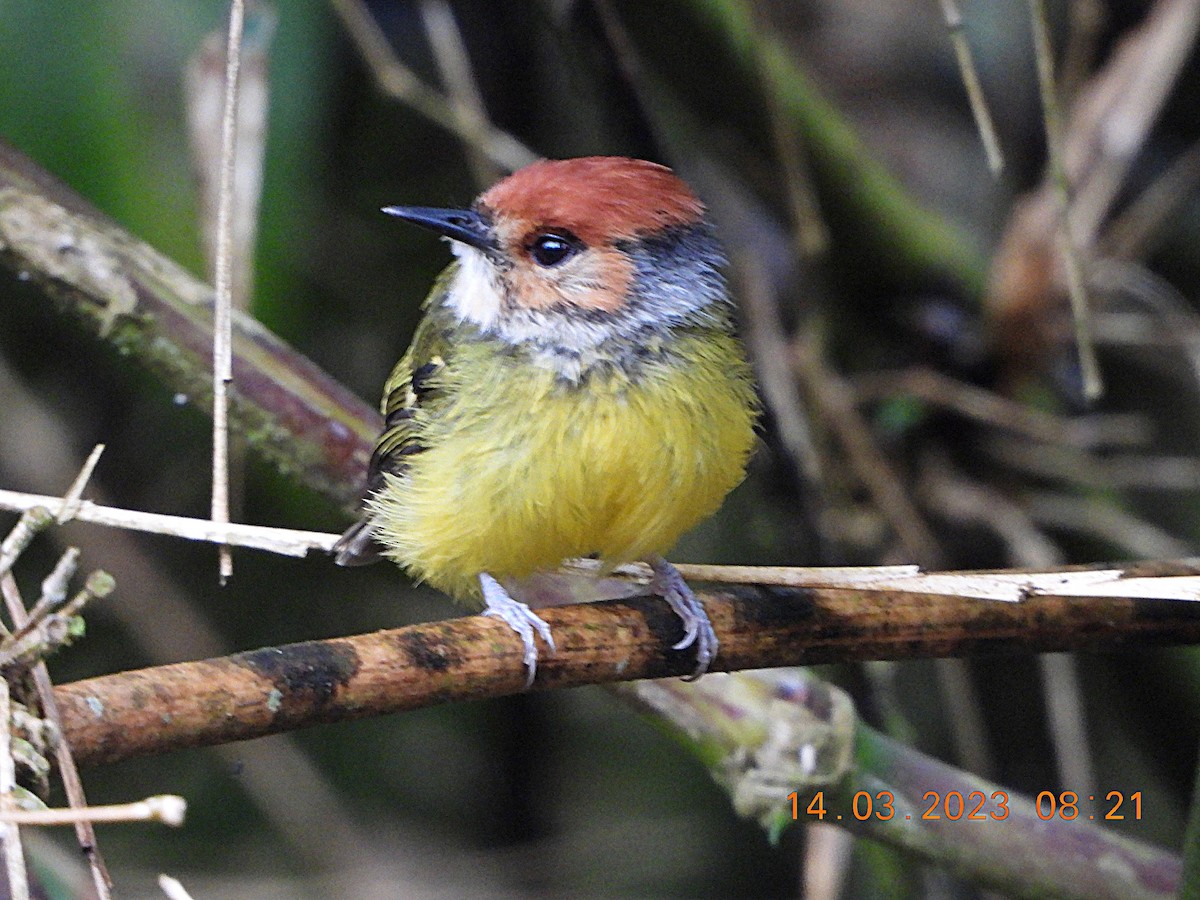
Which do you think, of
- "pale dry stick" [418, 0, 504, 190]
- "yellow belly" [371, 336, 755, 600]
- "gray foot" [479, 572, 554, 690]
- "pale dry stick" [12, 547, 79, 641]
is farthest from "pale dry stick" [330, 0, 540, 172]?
"pale dry stick" [12, 547, 79, 641]

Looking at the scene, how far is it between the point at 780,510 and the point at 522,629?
1975 mm

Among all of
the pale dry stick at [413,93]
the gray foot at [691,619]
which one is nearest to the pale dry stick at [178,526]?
the gray foot at [691,619]

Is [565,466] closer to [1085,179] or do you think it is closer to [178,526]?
[178,526]

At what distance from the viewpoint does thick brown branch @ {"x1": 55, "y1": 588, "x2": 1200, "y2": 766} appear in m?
1.47

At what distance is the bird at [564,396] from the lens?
2340 millimetres

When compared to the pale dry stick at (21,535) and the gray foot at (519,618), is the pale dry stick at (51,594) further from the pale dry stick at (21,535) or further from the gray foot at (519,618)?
the gray foot at (519,618)

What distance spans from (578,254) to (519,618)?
2.68 feet

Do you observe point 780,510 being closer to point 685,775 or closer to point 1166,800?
point 685,775

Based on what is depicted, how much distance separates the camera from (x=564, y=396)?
2395mm

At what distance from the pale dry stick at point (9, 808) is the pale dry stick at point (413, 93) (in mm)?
2162

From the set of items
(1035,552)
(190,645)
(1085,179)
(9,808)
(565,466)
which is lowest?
(9,808)

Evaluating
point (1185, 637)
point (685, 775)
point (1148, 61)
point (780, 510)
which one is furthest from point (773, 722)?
point (1148, 61)
